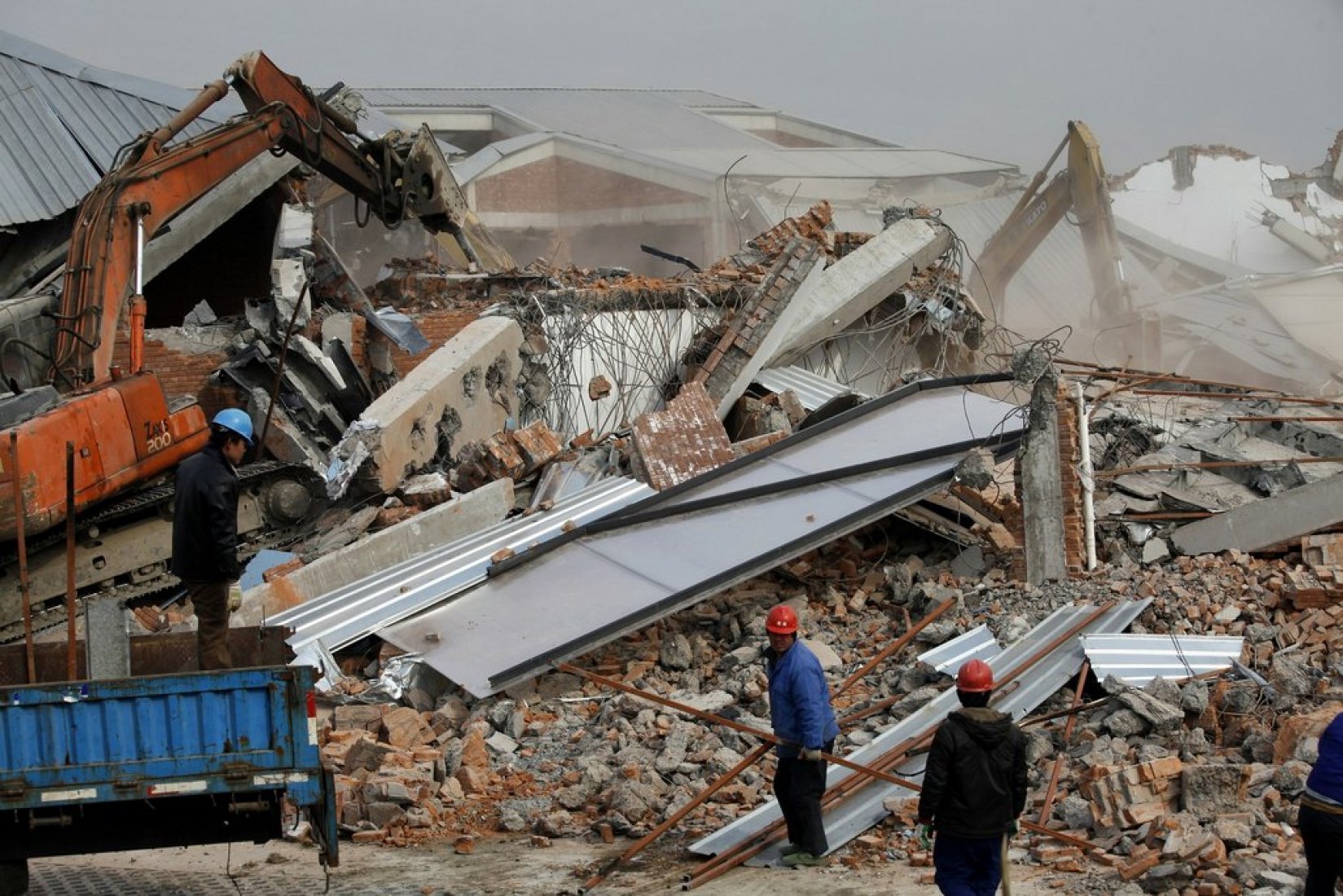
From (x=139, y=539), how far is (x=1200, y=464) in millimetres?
9094

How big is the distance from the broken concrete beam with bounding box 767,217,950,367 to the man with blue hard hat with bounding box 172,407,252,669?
9.75 m

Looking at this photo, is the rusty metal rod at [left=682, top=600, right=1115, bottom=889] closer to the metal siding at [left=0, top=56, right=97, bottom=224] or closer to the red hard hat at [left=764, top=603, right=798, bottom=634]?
the red hard hat at [left=764, top=603, right=798, bottom=634]

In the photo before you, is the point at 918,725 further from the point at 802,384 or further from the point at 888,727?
the point at 802,384

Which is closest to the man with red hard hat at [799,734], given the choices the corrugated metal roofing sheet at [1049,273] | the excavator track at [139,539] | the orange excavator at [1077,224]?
the excavator track at [139,539]

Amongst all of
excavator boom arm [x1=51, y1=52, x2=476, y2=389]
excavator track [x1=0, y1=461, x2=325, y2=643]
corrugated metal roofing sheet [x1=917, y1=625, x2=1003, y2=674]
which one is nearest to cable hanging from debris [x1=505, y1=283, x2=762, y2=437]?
excavator boom arm [x1=51, y1=52, x2=476, y2=389]

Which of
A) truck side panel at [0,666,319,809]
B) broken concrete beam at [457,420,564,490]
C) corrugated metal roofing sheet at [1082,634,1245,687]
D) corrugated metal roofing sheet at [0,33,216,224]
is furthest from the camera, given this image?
corrugated metal roofing sheet at [0,33,216,224]

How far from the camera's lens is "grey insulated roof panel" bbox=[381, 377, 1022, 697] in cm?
1050

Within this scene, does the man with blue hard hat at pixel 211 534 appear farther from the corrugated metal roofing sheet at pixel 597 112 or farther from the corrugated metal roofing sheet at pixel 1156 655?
the corrugated metal roofing sheet at pixel 597 112

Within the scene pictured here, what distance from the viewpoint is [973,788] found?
240 inches

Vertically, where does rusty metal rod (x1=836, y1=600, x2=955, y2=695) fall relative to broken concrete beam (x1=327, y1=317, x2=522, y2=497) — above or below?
below

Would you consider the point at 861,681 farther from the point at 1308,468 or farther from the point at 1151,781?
the point at 1308,468

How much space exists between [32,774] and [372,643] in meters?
4.69

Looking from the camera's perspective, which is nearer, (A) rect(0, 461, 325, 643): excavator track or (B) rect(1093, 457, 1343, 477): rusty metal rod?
(B) rect(1093, 457, 1343, 477): rusty metal rod

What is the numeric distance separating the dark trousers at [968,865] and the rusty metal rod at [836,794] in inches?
66.5
